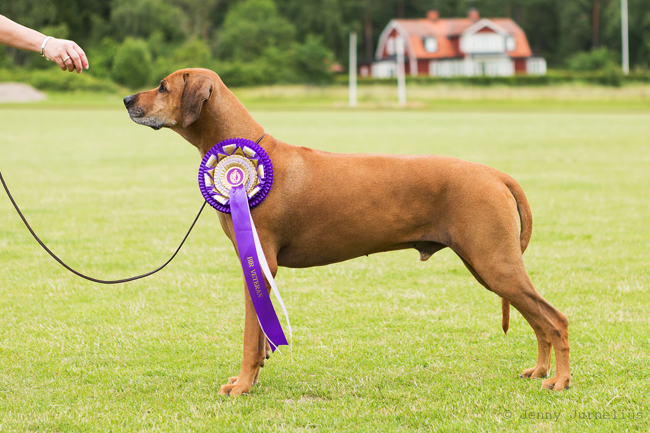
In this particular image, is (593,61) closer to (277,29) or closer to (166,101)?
(277,29)

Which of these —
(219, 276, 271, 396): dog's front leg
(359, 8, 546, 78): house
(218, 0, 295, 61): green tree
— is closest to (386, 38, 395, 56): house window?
(359, 8, 546, 78): house

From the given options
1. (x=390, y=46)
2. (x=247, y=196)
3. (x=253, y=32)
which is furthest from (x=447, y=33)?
(x=247, y=196)

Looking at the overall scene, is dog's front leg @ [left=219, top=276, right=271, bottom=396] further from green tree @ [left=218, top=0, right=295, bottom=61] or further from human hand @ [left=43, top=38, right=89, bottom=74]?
green tree @ [left=218, top=0, right=295, bottom=61]

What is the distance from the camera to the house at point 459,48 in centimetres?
9812

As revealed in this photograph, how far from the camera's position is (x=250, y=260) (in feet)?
14.8

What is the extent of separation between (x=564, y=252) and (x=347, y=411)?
558 cm

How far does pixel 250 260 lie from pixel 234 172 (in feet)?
2.01

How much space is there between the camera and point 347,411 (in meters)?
4.35

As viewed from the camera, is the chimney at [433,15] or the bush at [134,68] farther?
the chimney at [433,15]

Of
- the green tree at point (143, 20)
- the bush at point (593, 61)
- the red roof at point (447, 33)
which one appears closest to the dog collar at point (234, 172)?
the bush at point (593, 61)

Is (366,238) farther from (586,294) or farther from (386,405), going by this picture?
(586,294)

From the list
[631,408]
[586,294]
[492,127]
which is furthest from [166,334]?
[492,127]

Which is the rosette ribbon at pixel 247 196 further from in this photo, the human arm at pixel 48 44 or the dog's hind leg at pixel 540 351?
the dog's hind leg at pixel 540 351

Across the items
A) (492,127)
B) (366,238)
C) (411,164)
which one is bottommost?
(492,127)
